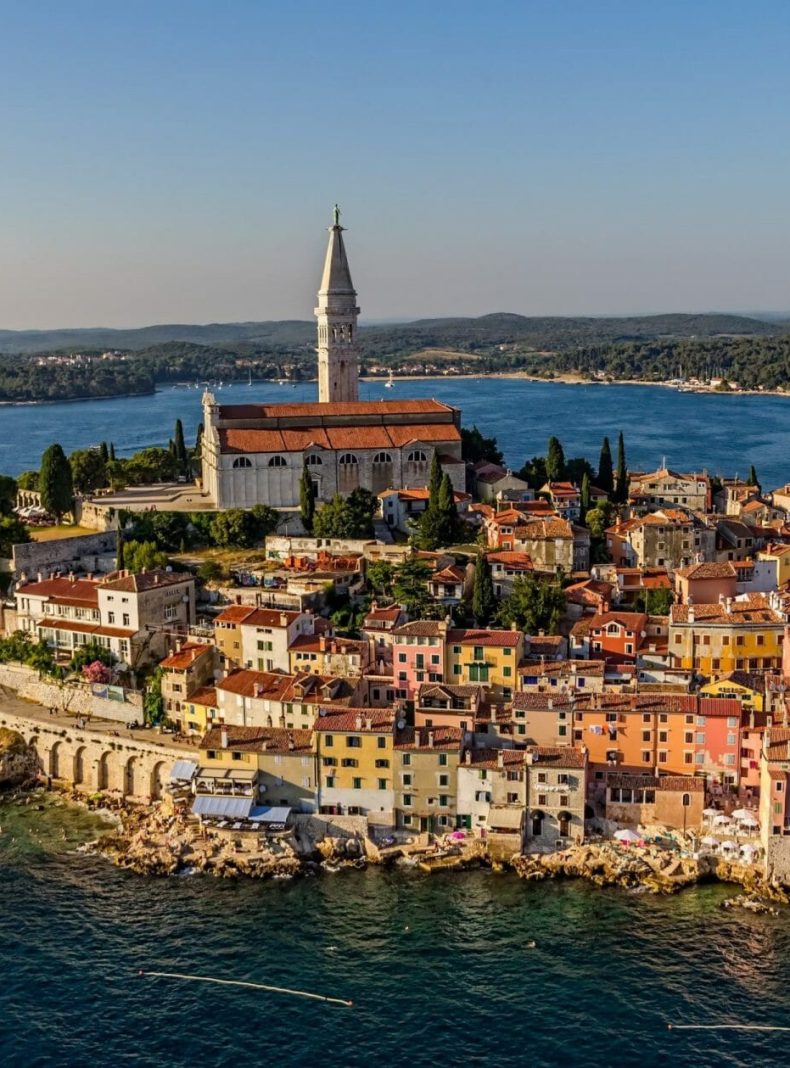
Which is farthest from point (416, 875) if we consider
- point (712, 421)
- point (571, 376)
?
point (571, 376)

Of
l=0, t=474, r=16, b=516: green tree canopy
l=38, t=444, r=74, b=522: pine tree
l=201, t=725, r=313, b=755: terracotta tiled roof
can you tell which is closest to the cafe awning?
l=201, t=725, r=313, b=755: terracotta tiled roof

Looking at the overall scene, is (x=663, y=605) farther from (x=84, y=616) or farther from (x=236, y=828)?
(x=84, y=616)

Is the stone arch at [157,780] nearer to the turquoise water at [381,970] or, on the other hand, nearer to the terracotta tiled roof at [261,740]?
the terracotta tiled roof at [261,740]

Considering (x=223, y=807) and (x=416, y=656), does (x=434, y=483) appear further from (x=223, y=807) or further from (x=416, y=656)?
(x=223, y=807)

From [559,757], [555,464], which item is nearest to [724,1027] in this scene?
[559,757]

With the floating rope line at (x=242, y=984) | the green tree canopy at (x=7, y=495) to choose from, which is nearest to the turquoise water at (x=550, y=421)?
the green tree canopy at (x=7, y=495)

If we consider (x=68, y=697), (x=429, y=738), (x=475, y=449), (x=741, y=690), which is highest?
(x=475, y=449)
